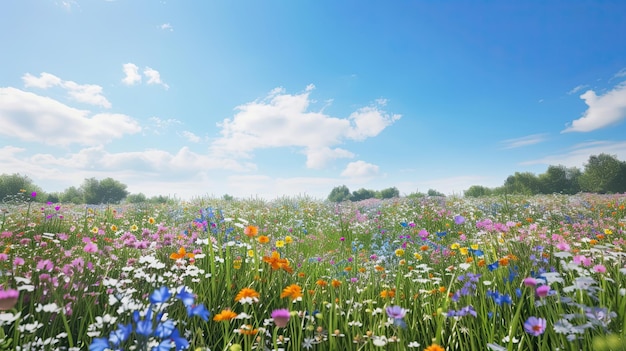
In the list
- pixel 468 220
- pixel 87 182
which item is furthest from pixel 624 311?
pixel 87 182

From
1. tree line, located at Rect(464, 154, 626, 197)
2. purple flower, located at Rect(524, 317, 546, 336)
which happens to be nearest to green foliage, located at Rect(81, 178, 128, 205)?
tree line, located at Rect(464, 154, 626, 197)

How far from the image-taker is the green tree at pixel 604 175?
56062 mm

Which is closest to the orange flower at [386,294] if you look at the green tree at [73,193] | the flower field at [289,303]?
the flower field at [289,303]

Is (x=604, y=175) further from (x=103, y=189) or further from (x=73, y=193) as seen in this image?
(x=73, y=193)

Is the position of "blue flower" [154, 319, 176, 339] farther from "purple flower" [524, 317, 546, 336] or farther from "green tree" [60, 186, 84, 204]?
"green tree" [60, 186, 84, 204]

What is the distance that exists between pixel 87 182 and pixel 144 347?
6835 cm

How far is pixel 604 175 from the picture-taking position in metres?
57.1

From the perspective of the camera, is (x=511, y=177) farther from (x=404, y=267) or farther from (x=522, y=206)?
(x=404, y=267)

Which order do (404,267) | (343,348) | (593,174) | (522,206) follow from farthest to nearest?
(593,174) < (522,206) < (404,267) < (343,348)

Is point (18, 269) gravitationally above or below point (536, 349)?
above

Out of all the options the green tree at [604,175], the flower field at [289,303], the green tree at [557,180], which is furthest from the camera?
the green tree at [557,180]

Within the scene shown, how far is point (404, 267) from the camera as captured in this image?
191 inches

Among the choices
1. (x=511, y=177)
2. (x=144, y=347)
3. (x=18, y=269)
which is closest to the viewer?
(x=144, y=347)

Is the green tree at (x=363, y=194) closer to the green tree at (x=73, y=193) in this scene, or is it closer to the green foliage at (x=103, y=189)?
the green foliage at (x=103, y=189)
